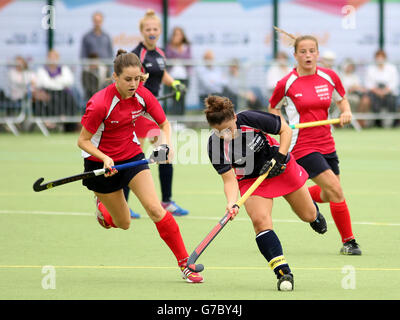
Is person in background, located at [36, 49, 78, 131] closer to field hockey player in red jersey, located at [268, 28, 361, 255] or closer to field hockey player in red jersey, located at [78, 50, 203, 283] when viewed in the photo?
field hockey player in red jersey, located at [268, 28, 361, 255]

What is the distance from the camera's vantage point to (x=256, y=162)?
6.62 metres

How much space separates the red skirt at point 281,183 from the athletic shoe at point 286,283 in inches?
29.7

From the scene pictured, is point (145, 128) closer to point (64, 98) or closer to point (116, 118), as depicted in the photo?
point (116, 118)

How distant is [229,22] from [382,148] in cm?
604

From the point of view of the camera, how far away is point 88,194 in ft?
35.5

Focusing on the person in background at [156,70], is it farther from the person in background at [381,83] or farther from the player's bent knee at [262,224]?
the person in background at [381,83]

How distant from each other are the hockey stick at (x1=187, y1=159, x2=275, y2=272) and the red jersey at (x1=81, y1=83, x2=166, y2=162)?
90cm

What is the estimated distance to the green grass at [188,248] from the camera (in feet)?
19.5

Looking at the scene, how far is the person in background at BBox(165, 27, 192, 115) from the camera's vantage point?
18.1 meters

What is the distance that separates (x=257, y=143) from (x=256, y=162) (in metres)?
0.15

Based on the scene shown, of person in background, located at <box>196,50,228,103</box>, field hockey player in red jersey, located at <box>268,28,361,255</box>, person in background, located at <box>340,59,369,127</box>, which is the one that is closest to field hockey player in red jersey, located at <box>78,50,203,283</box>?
field hockey player in red jersey, located at <box>268,28,361,255</box>

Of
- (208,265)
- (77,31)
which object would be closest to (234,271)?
(208,265)

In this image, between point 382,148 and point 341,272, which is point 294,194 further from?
point 382,148
